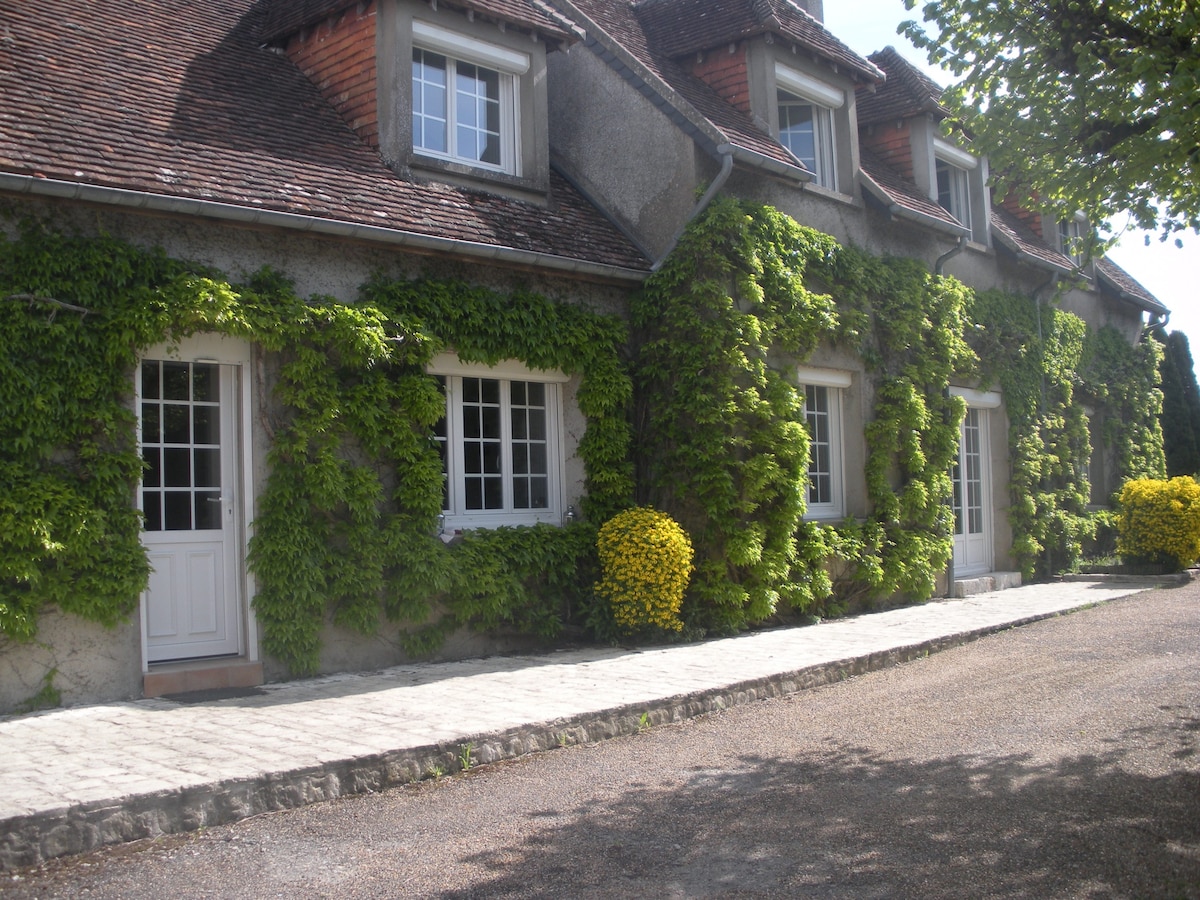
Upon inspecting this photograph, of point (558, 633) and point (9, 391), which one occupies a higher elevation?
point (9, 391)

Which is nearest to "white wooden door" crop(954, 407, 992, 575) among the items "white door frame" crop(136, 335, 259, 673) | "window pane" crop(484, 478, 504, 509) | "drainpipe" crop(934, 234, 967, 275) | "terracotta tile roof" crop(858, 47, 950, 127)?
"drainpipe" crop(934, 234, 967, 275)

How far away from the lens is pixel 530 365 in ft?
33.5

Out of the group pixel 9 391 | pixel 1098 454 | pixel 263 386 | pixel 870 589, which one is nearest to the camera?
pixel 9 391

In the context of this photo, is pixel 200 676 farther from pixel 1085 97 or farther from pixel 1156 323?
pixel 1156 323

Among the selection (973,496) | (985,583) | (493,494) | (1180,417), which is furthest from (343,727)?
(1180,417)

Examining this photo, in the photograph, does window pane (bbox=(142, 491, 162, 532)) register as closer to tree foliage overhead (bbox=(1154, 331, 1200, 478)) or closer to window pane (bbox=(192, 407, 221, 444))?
window pane (bbox=(192, 407, 221, 444))

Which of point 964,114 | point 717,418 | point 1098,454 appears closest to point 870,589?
point 717,418

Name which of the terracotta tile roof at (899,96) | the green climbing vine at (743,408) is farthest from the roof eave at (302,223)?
the terracotta tile roof at (899,96)

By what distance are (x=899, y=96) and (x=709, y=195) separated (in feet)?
18.8

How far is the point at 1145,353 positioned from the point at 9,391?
18962 millimetres

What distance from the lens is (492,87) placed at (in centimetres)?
1135

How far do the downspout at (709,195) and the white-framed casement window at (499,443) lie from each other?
1.83 metres

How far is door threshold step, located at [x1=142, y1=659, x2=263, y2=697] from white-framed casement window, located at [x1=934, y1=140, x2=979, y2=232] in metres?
12.2

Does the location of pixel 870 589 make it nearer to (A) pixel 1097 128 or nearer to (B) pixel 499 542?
(B) pixel 499 542
